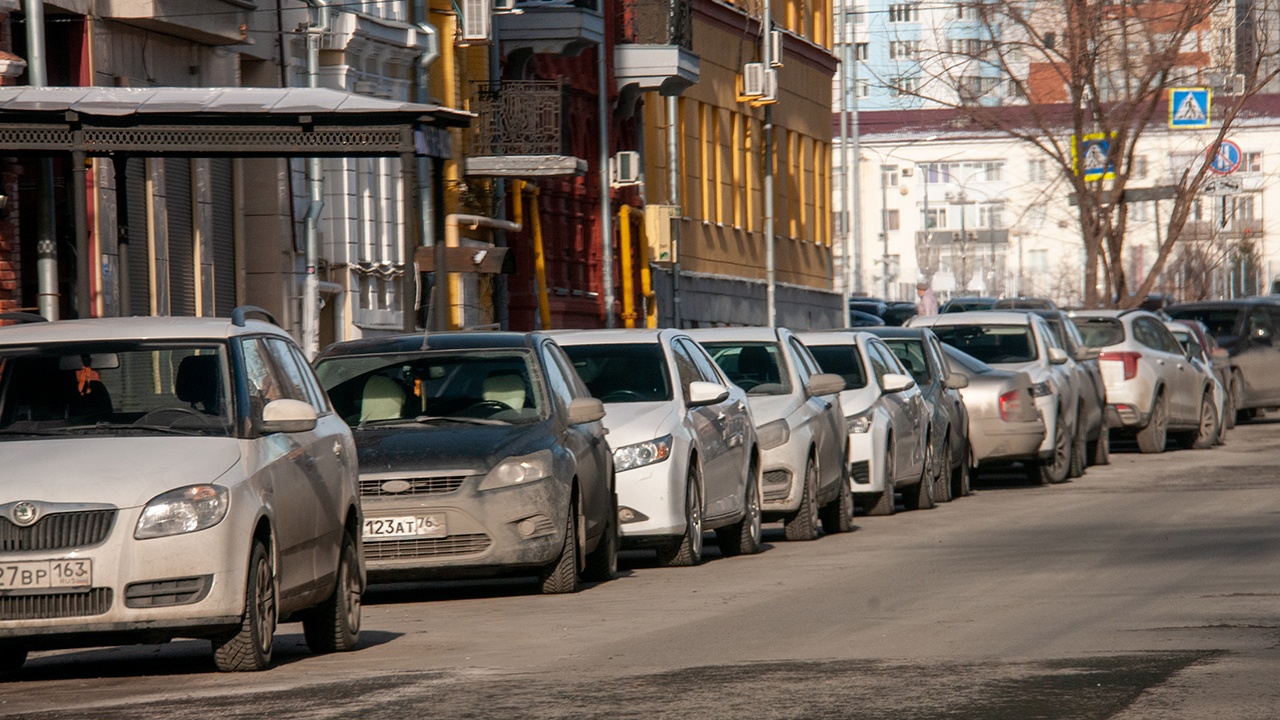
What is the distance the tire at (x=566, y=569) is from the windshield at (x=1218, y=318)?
93.1 feet

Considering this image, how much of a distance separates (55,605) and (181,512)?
0.60 metres

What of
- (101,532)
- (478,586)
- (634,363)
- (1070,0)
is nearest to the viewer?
(101,532)

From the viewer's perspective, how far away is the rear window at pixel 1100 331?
33.7 m

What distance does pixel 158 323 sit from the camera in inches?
477

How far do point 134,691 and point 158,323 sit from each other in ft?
6.47

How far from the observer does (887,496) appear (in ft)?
76.8

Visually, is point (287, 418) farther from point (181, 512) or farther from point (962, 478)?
point (962, 478)

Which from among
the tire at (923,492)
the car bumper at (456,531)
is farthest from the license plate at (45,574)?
the tire at (923,492)

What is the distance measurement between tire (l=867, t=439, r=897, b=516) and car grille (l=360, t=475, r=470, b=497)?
8880 millimetres

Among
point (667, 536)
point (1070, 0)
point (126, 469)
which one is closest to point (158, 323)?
point (126, 469)

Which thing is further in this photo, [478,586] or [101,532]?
[478,586]

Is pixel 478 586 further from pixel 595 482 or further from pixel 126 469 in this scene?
pixel 126 469

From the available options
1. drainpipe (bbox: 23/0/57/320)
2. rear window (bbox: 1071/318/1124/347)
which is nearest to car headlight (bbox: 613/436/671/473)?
drainpipe (bbox: 23/0/57/320)

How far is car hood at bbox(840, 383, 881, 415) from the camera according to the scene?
22.9 metres
